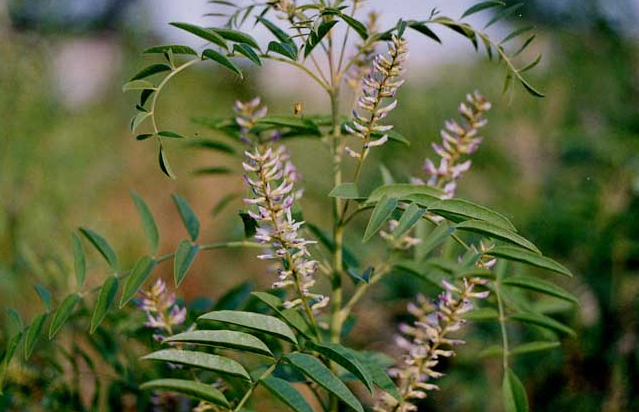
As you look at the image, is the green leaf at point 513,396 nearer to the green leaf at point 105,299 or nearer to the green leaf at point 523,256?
the green leaf at point 523,256

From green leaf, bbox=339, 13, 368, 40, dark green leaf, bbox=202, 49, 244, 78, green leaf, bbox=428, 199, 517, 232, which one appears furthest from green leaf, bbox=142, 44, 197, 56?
green leaf, bbox=428, 199, 517, 232

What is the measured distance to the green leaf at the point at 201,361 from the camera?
0.43 meters

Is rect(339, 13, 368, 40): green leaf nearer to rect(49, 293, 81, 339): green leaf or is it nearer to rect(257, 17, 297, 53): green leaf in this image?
rect(257, 17, 297, 53): green leaf

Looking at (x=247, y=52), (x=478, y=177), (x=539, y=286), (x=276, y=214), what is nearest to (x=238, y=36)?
(x=247, y=52)

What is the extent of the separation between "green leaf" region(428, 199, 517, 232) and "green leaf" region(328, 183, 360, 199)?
2.3 inches

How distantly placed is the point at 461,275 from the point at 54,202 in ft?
5.07

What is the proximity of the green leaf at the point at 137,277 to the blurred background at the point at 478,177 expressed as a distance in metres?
0.19

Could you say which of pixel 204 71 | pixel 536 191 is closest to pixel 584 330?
pixel 536 191

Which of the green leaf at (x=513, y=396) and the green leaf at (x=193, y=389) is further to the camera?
A: the green leaf at (x=513, y=396)

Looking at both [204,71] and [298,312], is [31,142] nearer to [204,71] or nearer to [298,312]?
[298,312]

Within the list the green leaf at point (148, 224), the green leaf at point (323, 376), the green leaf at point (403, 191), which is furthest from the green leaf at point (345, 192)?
the green leaf at point (148, 224)

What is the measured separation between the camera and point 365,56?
2.11ft

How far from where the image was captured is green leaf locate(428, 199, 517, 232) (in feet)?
1.55

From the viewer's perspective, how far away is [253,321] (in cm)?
47
